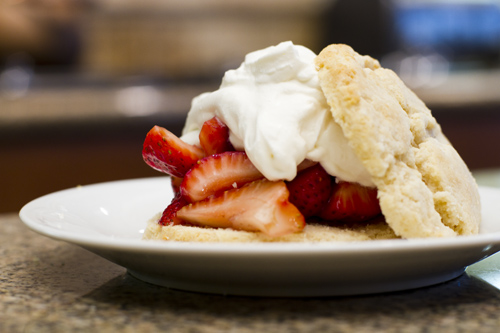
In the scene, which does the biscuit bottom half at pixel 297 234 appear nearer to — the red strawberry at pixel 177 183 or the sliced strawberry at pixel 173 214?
the sliced strawberry at pixel 173 214

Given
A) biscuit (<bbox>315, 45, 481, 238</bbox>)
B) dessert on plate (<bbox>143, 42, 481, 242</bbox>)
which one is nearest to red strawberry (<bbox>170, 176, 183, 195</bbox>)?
dessert on plate (<bbox>143, 42, 481, 242</bbox>)

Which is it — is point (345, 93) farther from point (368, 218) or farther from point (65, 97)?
point (65, 97)

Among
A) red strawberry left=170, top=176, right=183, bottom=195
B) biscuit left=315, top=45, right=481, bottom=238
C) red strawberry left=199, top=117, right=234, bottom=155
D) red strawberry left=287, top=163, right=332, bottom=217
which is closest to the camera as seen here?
biscuit left=315, top=45, right=481, bottom=238

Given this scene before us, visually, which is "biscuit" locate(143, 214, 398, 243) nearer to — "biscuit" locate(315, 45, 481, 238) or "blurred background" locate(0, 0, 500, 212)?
"biscuit" locate(315, 45, 481, 238)

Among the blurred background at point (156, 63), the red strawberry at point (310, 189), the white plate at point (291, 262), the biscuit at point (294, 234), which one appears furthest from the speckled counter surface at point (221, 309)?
the blurred background at point (156, 63)

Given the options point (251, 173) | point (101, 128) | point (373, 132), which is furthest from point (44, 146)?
point (373, 132)

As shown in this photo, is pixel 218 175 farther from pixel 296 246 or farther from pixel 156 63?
pixel 156 63
